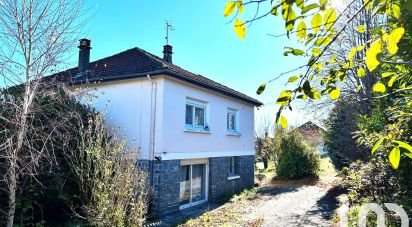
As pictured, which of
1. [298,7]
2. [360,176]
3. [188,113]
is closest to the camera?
[298,7]

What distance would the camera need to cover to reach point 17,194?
8.77m

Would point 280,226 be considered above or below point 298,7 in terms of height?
below

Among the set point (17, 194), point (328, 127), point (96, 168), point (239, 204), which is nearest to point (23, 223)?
point (17, 194)

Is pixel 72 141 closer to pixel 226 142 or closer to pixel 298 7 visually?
pixel 226 142

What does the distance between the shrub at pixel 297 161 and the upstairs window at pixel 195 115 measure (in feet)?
36.5

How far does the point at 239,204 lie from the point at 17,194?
9.98 meters

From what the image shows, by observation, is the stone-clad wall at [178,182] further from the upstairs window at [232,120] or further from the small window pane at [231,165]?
the upstairs window at [232,120]

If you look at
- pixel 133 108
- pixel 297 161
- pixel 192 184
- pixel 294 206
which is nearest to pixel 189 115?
pixel 133 108

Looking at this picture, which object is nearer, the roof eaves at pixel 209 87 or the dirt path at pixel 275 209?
the dirt path at pixel 275 209

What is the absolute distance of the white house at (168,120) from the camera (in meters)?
13.2

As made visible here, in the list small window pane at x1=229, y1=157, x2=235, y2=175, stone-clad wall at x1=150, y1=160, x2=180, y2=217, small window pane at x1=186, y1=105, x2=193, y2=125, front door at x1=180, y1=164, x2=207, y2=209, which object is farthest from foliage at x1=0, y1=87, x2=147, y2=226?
small window pane at x1=229, y1=157, x2=235, y2=175

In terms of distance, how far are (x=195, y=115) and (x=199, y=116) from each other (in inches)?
16.9

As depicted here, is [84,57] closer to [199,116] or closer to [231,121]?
[199,116]

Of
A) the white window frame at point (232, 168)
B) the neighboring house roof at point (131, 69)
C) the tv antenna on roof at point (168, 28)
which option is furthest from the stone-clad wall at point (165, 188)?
the tv antenna on roof at point (168, 28)
